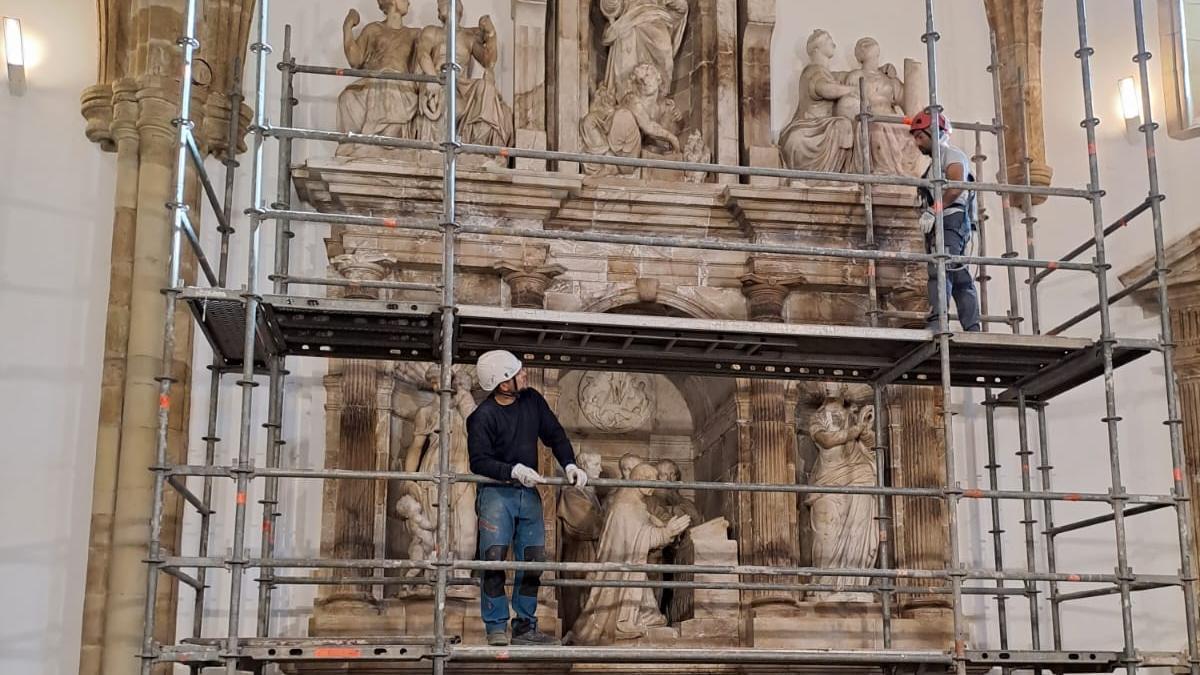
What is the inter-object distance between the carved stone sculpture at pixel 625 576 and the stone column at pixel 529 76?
7.72 feet

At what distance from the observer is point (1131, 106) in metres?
12.3

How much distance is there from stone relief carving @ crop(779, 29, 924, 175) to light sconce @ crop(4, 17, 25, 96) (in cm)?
517

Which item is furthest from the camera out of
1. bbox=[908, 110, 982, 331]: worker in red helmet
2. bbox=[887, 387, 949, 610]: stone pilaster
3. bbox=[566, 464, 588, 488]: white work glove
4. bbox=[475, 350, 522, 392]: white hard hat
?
bbox=[887, 387, 949, 610]: stone pilaster

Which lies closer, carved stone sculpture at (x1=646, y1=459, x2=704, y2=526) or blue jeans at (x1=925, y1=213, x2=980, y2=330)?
blue jeans at (x1=925, y1=213, x2=980, y2=330)

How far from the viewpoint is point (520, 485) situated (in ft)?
26.5

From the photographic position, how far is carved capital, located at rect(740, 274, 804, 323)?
11.0m

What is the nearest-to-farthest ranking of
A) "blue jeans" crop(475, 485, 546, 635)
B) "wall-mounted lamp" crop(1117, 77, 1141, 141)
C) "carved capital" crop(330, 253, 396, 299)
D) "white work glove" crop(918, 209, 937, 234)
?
"blue jeans" crop(475, 485, 546, 635) → "white work glove" crop(918, 209, 937, 234) → "carved capital" crop(330, 253, 396, 299) → "wall-mounted lamp" crop(1117, 77, 1141, 141)

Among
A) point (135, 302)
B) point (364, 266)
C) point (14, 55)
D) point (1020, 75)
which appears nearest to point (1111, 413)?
point (1020, 75)

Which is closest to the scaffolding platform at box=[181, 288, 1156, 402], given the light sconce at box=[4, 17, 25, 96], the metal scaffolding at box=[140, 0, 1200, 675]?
the metal scaffolding at box=[140, 0, 1200, 675]

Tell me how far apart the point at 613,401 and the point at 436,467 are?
1685 mm

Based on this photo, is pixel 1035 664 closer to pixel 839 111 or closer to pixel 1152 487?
pixel 1152 487

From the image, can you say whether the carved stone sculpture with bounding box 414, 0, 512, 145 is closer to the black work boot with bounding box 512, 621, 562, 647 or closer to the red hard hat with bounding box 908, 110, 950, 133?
the red hard hat with bounding box 908, 110, 950, 133

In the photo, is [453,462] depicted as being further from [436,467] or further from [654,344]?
[654,344]

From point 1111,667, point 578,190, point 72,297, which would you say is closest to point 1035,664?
point 1111,667
